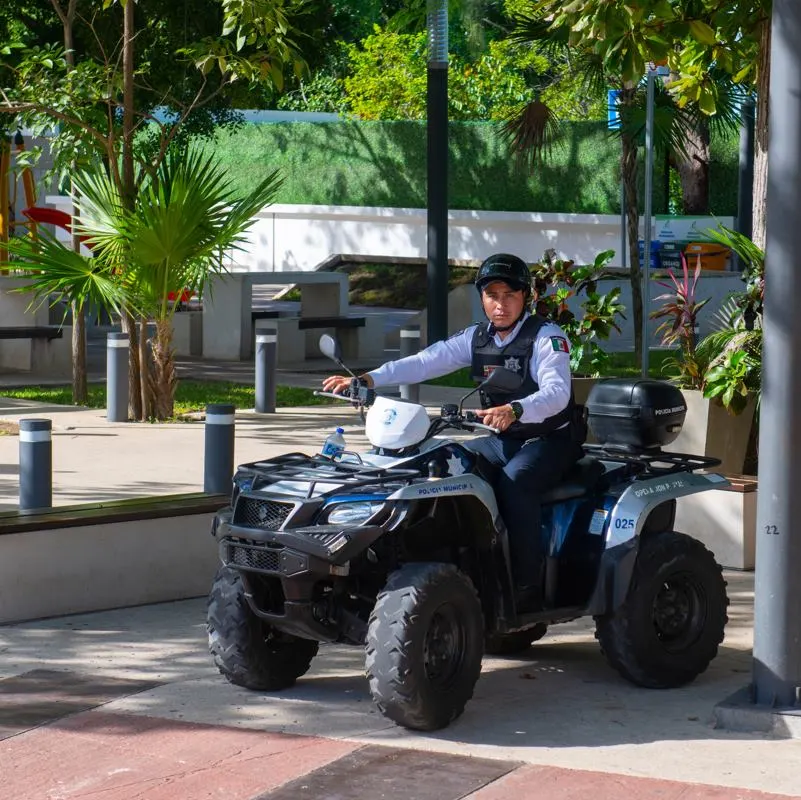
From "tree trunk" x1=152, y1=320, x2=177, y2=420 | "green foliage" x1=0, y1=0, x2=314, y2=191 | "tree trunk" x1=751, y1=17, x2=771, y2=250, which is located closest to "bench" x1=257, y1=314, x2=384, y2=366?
"green foliage" x1=0, y1=0, x2=314, y2=191

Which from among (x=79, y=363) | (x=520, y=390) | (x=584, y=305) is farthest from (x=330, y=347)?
(x=79, y=363)

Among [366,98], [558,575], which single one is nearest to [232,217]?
[558,575]

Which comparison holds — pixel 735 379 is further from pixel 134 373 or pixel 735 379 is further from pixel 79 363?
pixel 79 363

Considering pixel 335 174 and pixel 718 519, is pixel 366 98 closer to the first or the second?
pixel 335 174

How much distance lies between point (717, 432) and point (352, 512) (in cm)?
439

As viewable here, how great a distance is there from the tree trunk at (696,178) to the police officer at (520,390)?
78.5ft

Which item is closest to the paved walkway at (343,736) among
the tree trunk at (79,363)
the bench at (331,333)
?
the tree trunk at (79,363)

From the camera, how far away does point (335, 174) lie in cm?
3547

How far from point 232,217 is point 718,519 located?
19.4 feet

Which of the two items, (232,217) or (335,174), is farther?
(335,174)

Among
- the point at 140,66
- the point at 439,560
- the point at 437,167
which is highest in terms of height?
the point at 140,66

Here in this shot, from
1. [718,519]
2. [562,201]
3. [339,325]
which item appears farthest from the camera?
[562,201]

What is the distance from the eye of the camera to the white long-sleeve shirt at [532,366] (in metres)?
6.36

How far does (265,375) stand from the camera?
14.9 meters
